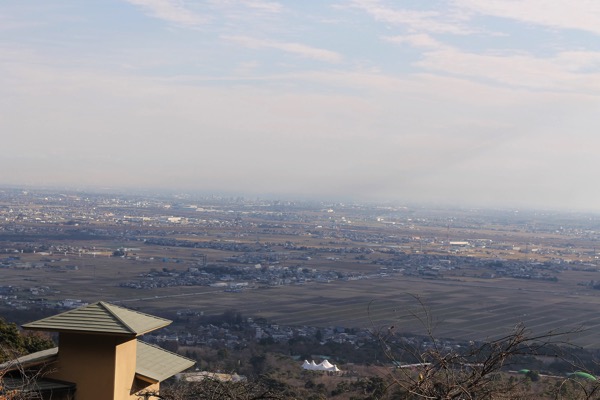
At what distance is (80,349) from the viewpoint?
7.52 meters

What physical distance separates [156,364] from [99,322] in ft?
3.13

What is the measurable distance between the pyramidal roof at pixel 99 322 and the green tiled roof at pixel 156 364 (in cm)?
40

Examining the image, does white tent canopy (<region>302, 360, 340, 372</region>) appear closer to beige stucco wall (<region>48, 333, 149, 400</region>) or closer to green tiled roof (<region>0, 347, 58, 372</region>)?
green tiled roof (<region>0, 347, 58, 372</region>)

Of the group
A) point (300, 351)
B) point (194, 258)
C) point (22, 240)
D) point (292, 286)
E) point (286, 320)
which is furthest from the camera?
point (22, 240)

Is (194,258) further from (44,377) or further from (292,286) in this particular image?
(44,377)

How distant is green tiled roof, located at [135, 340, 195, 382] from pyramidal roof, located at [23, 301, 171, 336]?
40 centimetres

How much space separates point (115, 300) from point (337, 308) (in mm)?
10445

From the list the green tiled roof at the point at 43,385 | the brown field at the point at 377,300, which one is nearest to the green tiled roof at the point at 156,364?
the green tiled roof at the point at 43,385

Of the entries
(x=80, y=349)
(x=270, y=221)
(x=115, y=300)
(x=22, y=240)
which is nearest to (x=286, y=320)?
(x=115, y=300)

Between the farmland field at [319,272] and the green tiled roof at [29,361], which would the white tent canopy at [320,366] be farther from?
the green tiled roof at [29,361]

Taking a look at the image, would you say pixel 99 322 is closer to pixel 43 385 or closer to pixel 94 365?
pixel 94 365

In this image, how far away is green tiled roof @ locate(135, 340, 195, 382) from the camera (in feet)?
26.1

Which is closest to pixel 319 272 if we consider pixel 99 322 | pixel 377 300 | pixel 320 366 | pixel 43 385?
pixel 377 300

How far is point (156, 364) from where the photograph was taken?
8.34m
